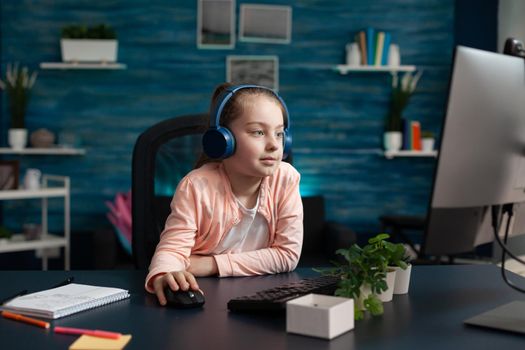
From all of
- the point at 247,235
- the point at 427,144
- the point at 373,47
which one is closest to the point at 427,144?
the point at 427,144

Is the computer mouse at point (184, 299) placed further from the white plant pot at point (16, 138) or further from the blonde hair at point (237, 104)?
the white plant pot at point (16, 138)

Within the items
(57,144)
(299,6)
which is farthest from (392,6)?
(57,144)

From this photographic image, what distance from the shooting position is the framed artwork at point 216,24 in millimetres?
4344

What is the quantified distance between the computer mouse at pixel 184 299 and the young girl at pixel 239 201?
0.58 feet

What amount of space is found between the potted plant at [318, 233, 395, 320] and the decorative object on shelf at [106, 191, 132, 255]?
2.72m

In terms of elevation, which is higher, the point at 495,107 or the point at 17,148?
the point at 495,107

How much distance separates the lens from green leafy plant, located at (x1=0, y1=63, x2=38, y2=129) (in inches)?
165

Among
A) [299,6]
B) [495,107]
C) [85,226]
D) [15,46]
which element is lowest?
[85,226]

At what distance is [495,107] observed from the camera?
1.05 m

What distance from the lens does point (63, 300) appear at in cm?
116

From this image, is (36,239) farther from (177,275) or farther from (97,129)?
(177,275)

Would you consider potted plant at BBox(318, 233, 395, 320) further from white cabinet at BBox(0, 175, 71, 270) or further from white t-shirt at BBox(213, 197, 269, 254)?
white cabinet at BBox(0, 175, 71, 270)

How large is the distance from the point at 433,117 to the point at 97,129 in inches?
86.3

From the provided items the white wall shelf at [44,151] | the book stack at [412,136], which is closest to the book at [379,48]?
the book stack at [412,136]
